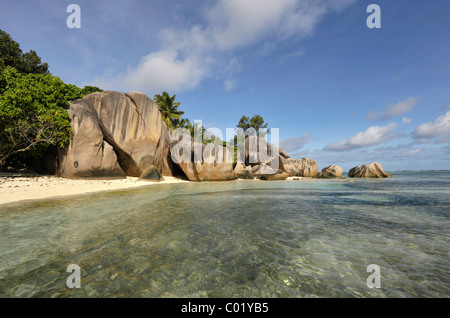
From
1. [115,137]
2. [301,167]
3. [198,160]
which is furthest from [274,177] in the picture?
[115,137]

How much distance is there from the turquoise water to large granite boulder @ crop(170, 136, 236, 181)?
14.7 m

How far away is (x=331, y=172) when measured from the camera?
34.2m

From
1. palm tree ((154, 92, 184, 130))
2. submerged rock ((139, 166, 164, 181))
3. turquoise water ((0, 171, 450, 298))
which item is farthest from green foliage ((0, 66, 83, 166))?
palm tree ((154, 92, 184, 130))

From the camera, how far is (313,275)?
2730 mm

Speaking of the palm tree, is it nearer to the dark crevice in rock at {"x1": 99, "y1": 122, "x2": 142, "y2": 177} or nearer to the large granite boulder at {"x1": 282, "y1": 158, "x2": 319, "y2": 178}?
the dark crevice in rock at {"x1": 99, "y1": 122, "x2": 142, "y2": 177}

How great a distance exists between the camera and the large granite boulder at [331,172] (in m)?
33.8

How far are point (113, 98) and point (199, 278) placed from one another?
19.3 metres

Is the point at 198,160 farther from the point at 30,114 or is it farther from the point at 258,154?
the point at 258,154

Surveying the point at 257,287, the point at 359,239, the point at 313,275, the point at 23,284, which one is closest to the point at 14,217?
the point at 23,284

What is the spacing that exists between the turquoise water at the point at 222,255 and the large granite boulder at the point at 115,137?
10.2 meters

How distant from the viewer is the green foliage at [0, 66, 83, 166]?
12.7 meters

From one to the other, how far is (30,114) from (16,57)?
44.7ft

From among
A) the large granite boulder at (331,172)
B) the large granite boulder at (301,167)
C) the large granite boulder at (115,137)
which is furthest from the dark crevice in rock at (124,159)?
the large granite boulder at (331,172)

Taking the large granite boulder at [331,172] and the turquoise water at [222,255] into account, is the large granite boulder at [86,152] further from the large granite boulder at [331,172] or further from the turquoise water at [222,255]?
the large granite boulder at [331,172]
